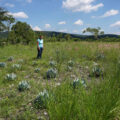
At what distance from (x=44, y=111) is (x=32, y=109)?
0.92ft

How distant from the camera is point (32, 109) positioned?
9.56 feet

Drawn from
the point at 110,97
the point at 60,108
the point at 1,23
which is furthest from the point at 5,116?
the point at 1,23

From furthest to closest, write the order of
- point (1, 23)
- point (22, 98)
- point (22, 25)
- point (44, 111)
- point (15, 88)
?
point (22, 25), point (1, 23), point (15, 88), point (22, 98), point (44, 111)

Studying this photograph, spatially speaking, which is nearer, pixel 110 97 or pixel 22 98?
pixel 110 97

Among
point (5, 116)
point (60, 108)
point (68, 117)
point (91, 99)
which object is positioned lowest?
point (5, 116)

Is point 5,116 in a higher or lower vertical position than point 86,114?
lower

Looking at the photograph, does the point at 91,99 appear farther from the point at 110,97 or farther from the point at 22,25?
the point at 22,25

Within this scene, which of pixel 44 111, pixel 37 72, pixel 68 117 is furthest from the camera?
pixel 37 72

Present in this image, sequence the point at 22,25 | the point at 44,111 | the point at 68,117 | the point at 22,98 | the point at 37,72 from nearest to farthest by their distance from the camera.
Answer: the point at 68,117 → the point at 44,111 → the point at 22,98 → the point at 37,72 → the point at 22,25

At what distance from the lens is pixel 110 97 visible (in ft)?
6.61

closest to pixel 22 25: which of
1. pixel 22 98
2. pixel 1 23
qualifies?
pixel 1 23

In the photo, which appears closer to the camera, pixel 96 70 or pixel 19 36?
pixel 96 70

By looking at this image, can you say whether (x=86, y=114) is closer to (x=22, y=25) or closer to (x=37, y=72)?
(x=37, y=72)

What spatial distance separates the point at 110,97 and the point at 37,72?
447 cm
